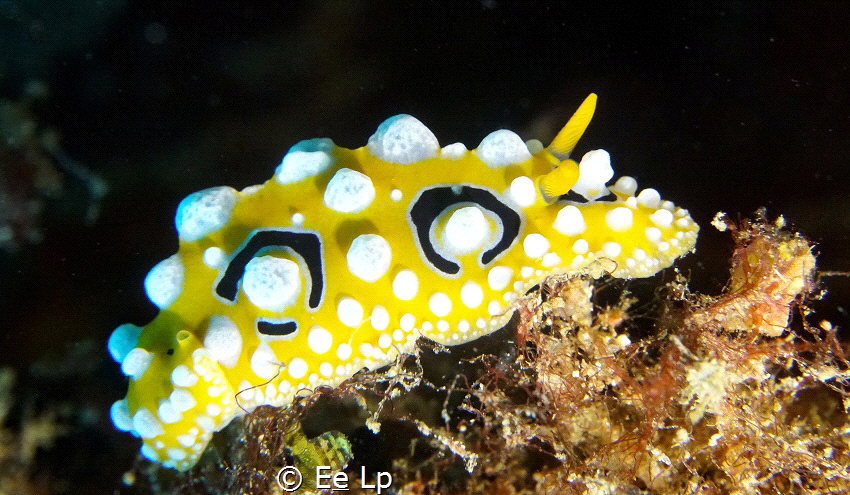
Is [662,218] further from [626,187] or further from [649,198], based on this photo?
[626,187]

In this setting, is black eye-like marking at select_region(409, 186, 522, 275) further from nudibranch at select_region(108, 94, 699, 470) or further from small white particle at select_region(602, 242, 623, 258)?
small white particle at select_region(602, 242, 623, 258)

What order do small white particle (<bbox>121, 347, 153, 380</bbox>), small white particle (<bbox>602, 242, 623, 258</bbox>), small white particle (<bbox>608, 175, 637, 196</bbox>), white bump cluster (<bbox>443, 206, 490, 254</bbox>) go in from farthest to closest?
small white particle (<bbox>608, 175, 637, 196</bbox>), small white particle (<bbox>121, 347, 153, 380</bbox>), small white particle (<bbox>602, 242, 623, 258</bbox>), white bump cluster (<bbox>443, 206, 490, 254</bbox>)

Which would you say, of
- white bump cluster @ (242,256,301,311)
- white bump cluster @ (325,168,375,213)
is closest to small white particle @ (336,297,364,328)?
white bump cluster @ (242,256,301,311)

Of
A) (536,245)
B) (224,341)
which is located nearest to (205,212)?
(224,341)

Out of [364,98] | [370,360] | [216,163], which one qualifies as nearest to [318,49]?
[364,98]

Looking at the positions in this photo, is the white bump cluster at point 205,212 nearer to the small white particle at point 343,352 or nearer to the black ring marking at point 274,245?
the black ring marking at point 274,245

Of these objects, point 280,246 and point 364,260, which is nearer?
point 364,260
